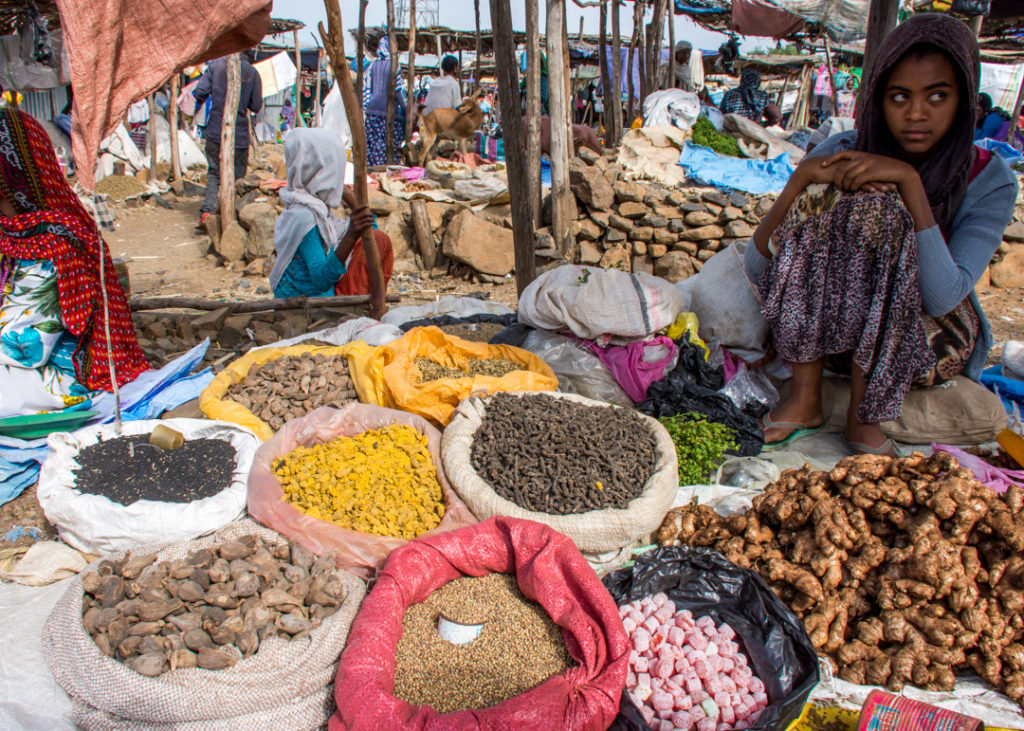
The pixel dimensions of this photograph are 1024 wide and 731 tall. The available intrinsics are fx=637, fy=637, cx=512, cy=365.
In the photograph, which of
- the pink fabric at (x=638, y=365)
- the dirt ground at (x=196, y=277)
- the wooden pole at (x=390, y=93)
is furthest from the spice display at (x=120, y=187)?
the pink fabric at (x=638, y=365)

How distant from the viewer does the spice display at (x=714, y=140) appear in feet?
23.7

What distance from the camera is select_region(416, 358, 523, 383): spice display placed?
2.91 m

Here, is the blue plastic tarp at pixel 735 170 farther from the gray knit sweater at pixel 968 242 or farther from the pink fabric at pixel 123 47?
the pink fabric at pixel 123 47

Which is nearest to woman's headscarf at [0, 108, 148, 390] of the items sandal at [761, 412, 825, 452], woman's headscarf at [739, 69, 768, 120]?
sandal at [761, 412, 825, 452]

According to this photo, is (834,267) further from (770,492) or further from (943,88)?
(770,492)

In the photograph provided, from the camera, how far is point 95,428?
8.22 feet

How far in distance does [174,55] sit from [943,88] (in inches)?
110

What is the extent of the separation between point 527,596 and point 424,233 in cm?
523

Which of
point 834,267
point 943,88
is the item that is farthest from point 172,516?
point 943,88

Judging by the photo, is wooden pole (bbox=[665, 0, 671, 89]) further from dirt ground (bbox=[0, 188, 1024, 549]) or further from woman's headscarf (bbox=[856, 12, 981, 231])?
woman's headscarf (bbox=[856, 12, 981, 231])

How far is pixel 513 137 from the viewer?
3.52 metres

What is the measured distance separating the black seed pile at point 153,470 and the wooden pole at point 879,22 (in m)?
3.39

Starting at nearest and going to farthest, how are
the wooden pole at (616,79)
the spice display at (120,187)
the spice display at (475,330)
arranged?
the spice display at (475,330)
the wooden pole at (616,79)
the spice display at (120,187)

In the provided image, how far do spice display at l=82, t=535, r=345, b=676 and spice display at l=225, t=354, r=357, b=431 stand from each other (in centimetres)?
87
